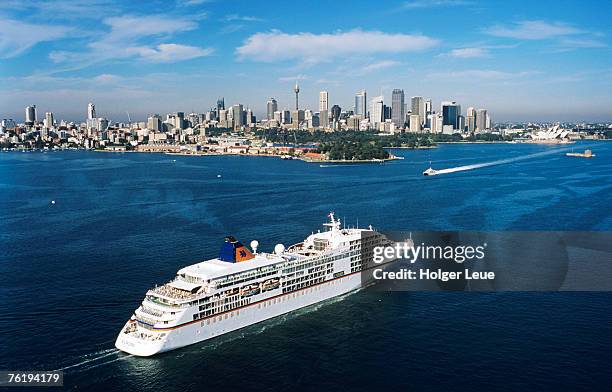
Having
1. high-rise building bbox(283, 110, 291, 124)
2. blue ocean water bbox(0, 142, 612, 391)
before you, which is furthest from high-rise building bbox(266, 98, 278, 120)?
blue ocean water bbox(0, 142, 612, 391)

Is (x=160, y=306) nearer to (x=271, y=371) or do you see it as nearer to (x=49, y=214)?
(x=271, y=371)

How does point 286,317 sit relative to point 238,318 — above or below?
below

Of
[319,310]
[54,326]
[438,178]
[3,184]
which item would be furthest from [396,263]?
[3,184]

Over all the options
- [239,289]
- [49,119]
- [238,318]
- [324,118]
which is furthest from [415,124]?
[238,318]

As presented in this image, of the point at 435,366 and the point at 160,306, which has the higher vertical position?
the point at 160,306

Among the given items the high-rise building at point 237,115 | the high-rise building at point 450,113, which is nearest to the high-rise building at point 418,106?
the high-rise building at point 450,113

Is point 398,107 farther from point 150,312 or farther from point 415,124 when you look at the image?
point 150,312

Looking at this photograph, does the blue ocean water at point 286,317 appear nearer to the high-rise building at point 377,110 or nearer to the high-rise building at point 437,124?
the high-rise building at point 437,124
